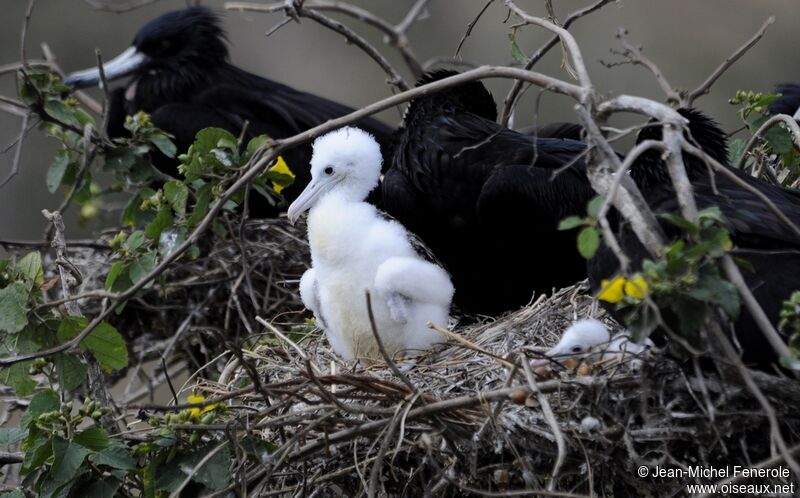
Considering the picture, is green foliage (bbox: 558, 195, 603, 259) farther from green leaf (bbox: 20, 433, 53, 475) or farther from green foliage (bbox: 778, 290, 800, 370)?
green leaf (bbox: 20, 433, 53, 475)

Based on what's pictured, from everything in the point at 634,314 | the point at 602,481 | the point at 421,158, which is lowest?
the point at 602,481

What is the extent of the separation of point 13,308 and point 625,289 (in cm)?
148

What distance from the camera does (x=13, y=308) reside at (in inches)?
119

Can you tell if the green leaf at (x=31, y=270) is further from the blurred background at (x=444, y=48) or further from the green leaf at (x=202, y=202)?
the blurred background at (x=444, y=48)


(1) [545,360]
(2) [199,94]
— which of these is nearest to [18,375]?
(1) [545,360]

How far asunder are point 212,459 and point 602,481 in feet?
2.76

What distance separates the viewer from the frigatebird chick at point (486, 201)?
352 centimetres

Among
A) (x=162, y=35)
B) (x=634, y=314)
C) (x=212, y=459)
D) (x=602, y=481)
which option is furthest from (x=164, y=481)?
(x=162, y=35)

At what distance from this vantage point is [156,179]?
4.05 meters

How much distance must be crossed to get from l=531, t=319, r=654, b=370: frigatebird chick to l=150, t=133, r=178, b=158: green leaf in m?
1.46

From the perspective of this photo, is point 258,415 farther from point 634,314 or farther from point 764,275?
point 764,275

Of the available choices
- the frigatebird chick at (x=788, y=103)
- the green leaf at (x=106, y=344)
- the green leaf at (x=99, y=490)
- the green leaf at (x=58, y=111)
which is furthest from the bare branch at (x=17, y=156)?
the frigatebird chick at (x=788, y=103)

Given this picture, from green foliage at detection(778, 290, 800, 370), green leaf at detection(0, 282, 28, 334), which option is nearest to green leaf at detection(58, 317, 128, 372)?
green leaf at detection(0, 282, 28, 334)

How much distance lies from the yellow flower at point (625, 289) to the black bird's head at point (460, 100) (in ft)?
4.97
